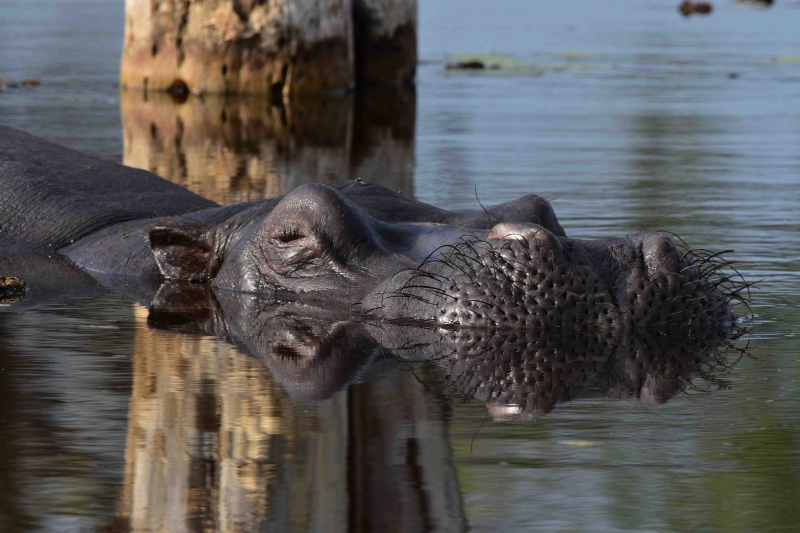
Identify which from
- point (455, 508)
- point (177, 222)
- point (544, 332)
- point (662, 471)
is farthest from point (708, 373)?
point (177, 222)

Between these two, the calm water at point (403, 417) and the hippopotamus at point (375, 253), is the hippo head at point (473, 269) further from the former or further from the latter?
the calm water at point (403, 417)

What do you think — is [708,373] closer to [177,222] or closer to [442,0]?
[177,222]

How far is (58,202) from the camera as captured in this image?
24.2 feet

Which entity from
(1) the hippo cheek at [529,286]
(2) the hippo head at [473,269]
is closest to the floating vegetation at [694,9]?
(2) the hippo head at [473,269]

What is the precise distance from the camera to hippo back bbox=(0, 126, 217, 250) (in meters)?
7.34

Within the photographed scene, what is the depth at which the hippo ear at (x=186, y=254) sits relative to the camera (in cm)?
643

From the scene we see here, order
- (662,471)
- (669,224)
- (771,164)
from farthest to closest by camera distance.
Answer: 1. (771,164)
2. (669,224)
3. (662,471)

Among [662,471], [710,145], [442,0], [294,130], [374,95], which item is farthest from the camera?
[442,0]

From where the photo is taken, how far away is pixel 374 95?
17.6 meters

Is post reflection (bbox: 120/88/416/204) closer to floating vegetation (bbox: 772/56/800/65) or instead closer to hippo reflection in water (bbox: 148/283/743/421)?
hippo reflection in water (bbox: 148/283/743/421)

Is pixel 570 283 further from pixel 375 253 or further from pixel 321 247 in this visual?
pixel 321 247

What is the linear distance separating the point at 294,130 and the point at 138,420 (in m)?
10.0

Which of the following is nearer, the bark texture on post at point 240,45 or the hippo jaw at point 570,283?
the hippo jaw at point 570,283

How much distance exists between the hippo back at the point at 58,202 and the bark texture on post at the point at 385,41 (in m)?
9.94
